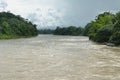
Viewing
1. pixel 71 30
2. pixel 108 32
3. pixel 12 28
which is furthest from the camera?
pixel 71 30

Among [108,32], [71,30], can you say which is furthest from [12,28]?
[108,32]

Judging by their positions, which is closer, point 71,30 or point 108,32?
point 108,32

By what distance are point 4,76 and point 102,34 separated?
40061mm

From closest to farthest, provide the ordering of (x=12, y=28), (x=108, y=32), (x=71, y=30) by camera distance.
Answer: (x=108, y=32), (x=12, y=28), (x=71, y=30)

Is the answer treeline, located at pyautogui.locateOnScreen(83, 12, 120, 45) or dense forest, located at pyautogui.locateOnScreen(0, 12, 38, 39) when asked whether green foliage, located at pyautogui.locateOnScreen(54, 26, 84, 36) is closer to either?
dense forest, located at pyautogui.locateOnScreen(0, 12, 38, 39)

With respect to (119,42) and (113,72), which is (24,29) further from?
(113,72)

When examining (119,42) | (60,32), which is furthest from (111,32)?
(60,32)

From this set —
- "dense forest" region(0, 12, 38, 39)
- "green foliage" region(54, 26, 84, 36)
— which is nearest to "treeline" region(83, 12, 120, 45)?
"dense forest" region(0, 12, 38, 39)

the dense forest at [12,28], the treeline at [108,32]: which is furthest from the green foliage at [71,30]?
the treeline at [108,32]

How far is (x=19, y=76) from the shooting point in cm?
1764

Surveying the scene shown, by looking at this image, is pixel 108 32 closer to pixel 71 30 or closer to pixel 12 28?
pixel 12 28

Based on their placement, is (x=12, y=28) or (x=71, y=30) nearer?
(x=12, y=28)

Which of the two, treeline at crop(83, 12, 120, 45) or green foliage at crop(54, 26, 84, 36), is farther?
green foliage at crop(54, 26, 84, 36)

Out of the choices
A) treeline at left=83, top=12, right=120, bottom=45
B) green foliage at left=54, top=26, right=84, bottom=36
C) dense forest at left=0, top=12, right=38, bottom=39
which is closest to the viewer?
treeline at left=83, top=12, right=120, bottom=45
